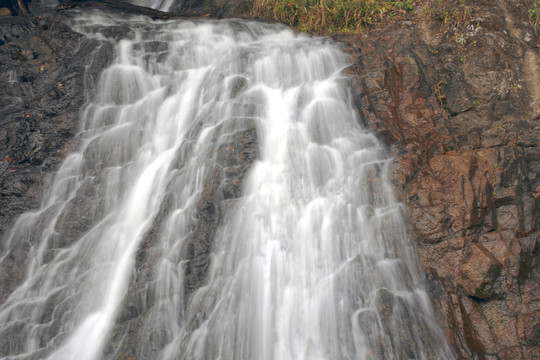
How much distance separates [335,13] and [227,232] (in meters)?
6.06

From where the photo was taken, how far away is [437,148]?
595cm

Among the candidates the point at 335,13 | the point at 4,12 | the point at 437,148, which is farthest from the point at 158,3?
the point at 437,148

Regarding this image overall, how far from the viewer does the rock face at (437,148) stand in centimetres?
476

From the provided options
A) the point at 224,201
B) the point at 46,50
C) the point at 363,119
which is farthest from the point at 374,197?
the point at 46,50

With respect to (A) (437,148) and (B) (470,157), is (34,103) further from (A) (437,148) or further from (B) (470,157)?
(B) (470,157)

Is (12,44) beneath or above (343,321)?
above

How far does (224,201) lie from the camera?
18.5 feet

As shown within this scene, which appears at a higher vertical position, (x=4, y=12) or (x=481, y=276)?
(x=4, y=12)

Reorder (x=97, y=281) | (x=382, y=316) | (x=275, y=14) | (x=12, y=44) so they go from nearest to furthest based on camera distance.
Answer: (x=382, y=316) → (x=97, y=281) → (x=12, y=44) → (x=275, y=14)

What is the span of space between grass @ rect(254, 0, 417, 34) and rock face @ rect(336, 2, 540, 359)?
2.04 ft

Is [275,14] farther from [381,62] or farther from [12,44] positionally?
[12,44]

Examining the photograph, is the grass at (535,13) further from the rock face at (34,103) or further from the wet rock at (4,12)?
the wet rock at (4,12)

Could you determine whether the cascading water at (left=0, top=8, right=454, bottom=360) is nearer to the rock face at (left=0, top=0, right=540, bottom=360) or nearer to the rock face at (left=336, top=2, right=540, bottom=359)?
the rock face at (left=0, top=0, right=540, bottom=360)

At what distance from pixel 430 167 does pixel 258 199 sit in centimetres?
269
